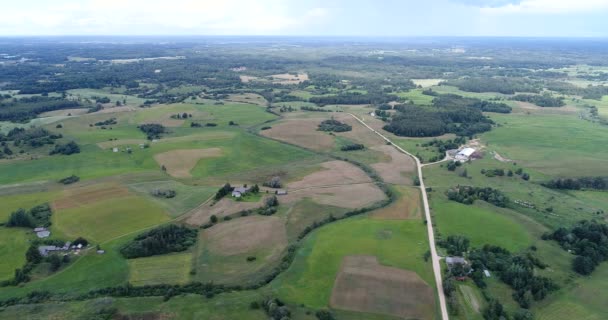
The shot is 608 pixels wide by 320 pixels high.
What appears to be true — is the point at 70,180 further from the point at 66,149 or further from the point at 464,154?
the point at 464,154

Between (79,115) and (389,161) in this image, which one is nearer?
(389,161)

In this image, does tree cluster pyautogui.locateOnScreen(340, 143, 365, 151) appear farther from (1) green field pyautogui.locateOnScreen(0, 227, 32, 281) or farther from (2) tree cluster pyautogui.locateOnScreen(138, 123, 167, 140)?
(1) green field pyautogui.locateOnScreen(0, 227, 32, 281)

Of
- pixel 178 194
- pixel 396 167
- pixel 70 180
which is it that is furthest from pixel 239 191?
pixel 396 167

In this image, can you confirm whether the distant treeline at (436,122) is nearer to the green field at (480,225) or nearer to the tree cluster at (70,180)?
the green field at (480,225)

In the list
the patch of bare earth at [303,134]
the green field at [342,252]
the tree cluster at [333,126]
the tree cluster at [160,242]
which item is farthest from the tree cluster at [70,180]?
the tree cluster at [333,126]

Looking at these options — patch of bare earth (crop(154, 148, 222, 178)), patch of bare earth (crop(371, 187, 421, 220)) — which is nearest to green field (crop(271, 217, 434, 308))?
patch of bare earth (crop(371, 187, 421, 220))

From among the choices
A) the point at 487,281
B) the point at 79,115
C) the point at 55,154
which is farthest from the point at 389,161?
the point at 79,115

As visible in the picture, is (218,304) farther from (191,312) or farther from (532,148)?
A: (532,148)
